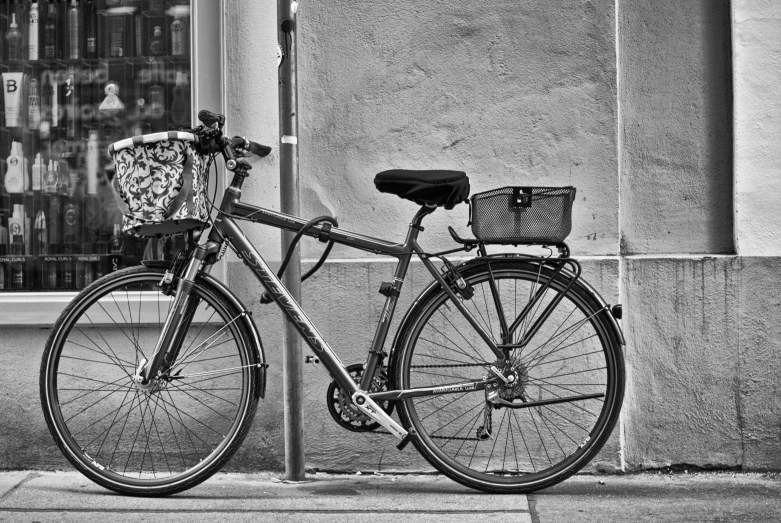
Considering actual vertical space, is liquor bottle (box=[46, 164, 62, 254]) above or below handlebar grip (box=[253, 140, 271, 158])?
below

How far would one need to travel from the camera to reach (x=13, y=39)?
5.06 metres

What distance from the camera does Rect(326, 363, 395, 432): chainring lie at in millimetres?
4062

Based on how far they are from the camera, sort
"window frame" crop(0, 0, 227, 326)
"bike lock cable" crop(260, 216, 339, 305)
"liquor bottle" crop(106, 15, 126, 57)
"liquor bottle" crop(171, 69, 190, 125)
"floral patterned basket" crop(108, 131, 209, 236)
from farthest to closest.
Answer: "liquor bottle" crop(106, 15, 126, 57), "liquor bottle" crop(171, 69, 190, 125), "window frame" crop(0, 0, 227, 326), "bike lock cable" crop(260, 216, 339, 305), "floral patterned basket" crop(108, 131, 209, 236)

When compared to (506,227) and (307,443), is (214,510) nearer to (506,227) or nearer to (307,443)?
(307,443)

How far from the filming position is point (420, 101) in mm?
4691

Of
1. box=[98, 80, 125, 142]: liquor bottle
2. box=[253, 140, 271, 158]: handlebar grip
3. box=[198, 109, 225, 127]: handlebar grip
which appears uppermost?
box=[98, 80, 125, 142]: liquor bottle

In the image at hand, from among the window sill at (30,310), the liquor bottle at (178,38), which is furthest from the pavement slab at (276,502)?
the liquor bottle at (178,38)

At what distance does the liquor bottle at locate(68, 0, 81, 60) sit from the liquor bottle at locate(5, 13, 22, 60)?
0.26m

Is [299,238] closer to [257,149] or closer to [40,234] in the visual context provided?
[257,149]

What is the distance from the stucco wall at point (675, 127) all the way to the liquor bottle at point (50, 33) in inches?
113

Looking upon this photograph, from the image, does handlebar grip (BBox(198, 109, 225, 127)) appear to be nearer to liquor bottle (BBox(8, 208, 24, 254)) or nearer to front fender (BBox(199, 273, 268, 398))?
front fender (BBox(199, 273, 268, 398))

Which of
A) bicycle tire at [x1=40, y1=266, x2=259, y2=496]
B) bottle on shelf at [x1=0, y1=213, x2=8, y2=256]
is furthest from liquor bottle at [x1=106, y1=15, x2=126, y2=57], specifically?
bicycle tire at [x1=40, y1=266, x2=259, y2=496]

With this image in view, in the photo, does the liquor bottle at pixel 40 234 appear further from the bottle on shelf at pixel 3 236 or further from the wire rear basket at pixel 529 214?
the wire rear basket at pixel 529 214

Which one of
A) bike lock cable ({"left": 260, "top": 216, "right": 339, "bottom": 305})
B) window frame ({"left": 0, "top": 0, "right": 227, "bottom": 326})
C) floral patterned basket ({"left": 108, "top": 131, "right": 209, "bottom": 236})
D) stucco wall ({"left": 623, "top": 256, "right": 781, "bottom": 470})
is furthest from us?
window frame ({"left": 0, "top": 0, "right": 227, "bottom": 326})
